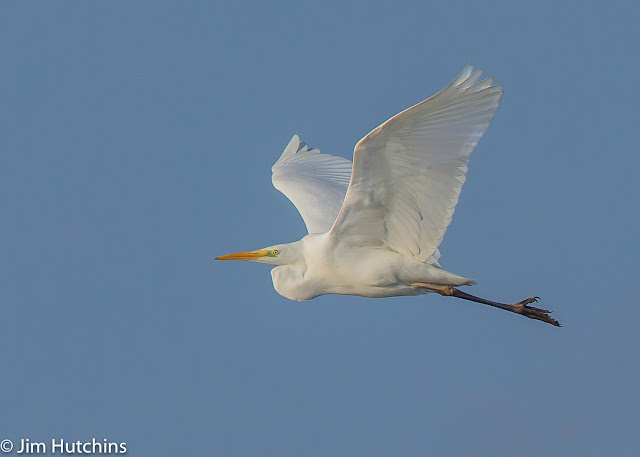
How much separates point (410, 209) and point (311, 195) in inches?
148

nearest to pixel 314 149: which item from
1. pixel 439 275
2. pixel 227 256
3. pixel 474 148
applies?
pixel 227 256

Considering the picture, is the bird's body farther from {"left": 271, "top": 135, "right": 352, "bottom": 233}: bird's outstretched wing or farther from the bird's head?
{"left": 271, "top": 135, "right": 352, "bottom": 233}: bird's outstretched wing

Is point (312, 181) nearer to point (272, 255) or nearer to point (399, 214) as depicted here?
point (272, 255)

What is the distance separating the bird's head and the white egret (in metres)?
0.01

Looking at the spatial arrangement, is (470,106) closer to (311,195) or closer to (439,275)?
(439,275)

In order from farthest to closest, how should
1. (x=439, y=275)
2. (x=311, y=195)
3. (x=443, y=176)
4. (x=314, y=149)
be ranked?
(x=314, y=149), (x=311, y=195), (x=439, y=275), (x=443, y=176)

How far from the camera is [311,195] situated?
674 inches

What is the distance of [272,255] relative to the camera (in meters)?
15.1

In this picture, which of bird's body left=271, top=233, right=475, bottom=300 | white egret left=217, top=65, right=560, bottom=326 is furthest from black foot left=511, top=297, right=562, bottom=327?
bird's body left=271, top=233, right=475, bottom=300

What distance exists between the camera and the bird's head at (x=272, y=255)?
14.9m

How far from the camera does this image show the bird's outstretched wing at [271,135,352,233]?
16.6m

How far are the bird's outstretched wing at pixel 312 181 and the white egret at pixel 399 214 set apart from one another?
0.05m

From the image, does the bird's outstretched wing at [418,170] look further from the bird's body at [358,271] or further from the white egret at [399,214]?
the bird's body at [358,271]

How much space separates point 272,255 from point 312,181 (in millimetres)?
2850
